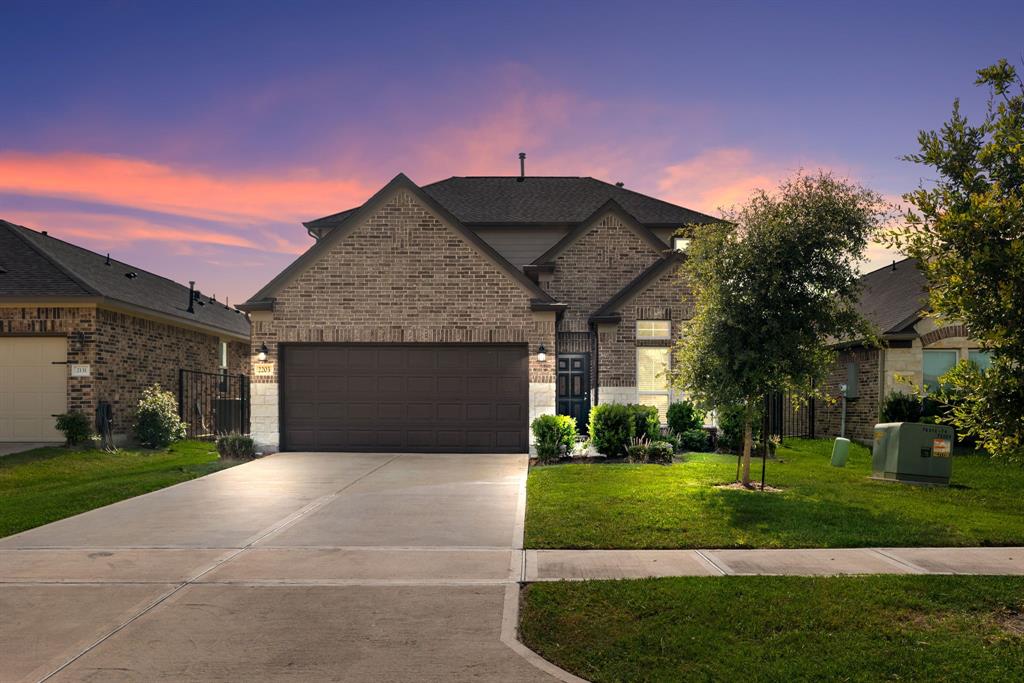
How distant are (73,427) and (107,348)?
7.62 feet

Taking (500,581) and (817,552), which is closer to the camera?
(500,581)

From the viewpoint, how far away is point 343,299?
60.9ft

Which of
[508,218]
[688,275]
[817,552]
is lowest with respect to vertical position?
[817,552]

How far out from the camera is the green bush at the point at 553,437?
16797 mm

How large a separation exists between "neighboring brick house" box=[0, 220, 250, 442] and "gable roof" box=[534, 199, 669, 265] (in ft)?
39.8

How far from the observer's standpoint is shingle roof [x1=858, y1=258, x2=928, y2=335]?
71.8 ft

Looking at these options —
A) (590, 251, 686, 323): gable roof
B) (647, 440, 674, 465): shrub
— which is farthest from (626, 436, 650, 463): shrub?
(590, 251, 686, 323): gable roof

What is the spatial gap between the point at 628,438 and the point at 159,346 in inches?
588

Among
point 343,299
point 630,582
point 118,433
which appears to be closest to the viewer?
point 630,582

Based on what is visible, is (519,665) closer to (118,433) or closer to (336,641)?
(336,641)

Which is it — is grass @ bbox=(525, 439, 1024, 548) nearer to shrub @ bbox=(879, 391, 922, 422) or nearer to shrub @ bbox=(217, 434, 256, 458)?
shrub @ bbox=(879, 391, 922, 422)

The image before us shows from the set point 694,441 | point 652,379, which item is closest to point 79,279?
point 652,379

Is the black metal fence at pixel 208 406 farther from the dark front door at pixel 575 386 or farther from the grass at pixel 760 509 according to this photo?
the grass at pixel 760 509

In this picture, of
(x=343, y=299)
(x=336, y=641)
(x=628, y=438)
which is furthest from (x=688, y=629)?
(x=343, y=299)
